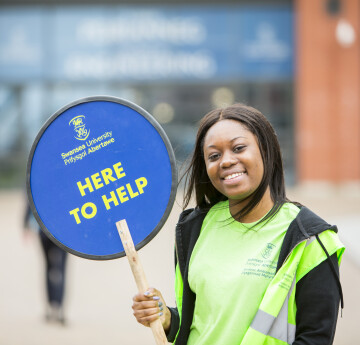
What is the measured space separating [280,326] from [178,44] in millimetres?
18584

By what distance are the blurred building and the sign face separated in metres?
17.7

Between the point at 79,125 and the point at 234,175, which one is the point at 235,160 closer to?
the point at 234,175

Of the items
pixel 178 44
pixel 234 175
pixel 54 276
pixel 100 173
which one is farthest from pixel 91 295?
pixel 178 44

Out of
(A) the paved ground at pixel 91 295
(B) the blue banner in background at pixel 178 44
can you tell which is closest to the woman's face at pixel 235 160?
(A) the paved ground at pixel 91 295

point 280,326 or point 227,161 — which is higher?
point 227,161

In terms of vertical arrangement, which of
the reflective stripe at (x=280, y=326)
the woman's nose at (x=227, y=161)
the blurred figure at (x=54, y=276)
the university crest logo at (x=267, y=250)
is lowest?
the blurred figure at (x=54, y=276)

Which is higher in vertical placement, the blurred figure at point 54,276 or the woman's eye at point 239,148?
the woman's eye at point 239,148

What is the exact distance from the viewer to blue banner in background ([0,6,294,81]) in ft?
64.4

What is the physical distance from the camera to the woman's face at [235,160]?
187cm

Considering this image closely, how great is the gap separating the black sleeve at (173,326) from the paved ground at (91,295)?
10.7 feet

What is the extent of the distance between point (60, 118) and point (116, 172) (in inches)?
10.0

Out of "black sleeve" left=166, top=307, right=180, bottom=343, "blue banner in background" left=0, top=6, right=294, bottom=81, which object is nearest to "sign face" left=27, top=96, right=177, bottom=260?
"black sleeve" left=166, top=307, right=180, bottom=343

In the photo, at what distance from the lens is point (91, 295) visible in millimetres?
6848

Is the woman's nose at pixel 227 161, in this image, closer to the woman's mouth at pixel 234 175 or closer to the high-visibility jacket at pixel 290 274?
the woman's mouth at pixel 234 175
